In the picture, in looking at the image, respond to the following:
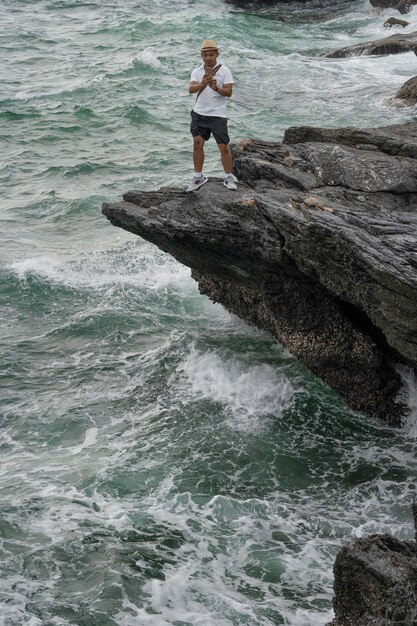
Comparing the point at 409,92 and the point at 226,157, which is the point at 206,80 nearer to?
the point at 226,157

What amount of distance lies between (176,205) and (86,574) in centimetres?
551

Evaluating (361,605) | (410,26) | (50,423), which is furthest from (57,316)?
(410,26)

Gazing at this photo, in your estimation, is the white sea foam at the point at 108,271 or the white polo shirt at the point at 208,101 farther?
the white sea foam at the point at 108,271

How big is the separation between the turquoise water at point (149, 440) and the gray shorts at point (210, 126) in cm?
374

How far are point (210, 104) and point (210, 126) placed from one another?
1.02ft

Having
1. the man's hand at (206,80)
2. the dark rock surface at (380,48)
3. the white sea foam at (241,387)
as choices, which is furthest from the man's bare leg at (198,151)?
the dark rock surface at (380,48)

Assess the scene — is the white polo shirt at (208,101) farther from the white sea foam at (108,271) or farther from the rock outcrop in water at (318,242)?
the white sea foam at (108,271)

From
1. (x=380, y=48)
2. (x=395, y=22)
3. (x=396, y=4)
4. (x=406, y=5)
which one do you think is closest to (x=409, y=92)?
(x=380, y=48)

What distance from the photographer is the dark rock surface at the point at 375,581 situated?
785cm

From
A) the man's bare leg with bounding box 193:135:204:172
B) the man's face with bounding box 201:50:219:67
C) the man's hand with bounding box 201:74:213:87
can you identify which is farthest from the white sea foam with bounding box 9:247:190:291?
the man's face with bounding box 201:50:219:67

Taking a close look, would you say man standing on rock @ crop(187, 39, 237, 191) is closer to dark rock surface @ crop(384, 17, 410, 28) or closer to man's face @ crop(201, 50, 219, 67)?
man's face @ crop(201, 50, 219, 67)

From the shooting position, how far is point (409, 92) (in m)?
27.3

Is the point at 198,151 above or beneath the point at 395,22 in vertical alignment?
beneath

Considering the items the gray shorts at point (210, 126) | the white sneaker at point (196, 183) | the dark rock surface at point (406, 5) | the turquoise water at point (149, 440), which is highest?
the dark rock surface at point (406, 5)
